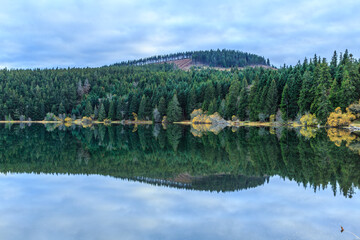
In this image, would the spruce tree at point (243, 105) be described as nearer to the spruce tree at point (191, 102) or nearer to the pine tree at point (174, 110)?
the spruce tree at point (191, 102)

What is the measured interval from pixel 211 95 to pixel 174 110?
1457 centimetres

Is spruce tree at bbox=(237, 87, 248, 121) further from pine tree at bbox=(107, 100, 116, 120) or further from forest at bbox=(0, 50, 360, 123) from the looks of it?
pine tree at bbox=(107, 100, 116, 120)

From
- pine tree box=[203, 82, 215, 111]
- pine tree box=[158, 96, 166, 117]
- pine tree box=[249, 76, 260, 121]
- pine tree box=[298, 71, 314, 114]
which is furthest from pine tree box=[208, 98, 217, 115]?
pine tree box=[298, 71, 314, 114]

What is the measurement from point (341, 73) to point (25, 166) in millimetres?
74278

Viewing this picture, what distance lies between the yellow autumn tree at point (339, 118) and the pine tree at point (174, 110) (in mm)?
57736

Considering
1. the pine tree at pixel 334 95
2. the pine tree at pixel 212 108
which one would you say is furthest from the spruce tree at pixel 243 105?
the pine tree at pixel 334 95

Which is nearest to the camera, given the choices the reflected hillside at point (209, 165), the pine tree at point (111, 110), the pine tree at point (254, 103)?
the reflected hillside at point (209, 165)

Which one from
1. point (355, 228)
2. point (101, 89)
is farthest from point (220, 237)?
point (101, 89)

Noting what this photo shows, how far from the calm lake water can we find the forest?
52168mm

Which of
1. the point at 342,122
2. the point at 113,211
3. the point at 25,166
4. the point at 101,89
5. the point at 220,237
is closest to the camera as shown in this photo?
the point at 220,237

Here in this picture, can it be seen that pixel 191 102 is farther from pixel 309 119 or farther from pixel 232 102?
pixel 309 119

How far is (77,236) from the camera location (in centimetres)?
1259

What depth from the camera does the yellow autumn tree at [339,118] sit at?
6906 centimetres

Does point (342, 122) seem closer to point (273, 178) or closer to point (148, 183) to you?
point (273, 178)
